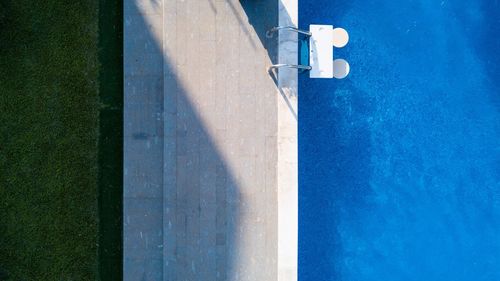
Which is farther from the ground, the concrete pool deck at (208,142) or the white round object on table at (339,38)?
the white round object on table at (339,38)

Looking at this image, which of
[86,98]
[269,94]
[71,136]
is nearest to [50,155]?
[71,136]

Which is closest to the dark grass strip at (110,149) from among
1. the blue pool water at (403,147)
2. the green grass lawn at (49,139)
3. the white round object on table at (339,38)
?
the green grass lawn at (49,139)

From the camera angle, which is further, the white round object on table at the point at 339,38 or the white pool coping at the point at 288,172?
the white round object on table at the point at 339,38

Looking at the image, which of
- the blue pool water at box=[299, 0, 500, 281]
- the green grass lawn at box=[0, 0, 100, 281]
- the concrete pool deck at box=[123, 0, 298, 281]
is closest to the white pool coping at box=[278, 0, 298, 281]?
the concrete pool deck at box=[123, 0, 298, 281]

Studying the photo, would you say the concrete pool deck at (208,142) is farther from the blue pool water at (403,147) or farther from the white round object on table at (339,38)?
the white round object on table at (339,38)

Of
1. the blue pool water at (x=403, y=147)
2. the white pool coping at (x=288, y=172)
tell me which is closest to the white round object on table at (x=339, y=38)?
the blue pool water at (x=403, y=147)

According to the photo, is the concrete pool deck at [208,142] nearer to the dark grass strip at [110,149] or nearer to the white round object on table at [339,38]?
the dark grass strip at [110,149]

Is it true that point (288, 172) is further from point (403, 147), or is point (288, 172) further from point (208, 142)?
point (403, 147)
